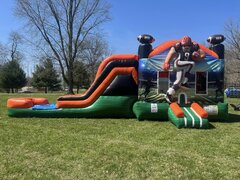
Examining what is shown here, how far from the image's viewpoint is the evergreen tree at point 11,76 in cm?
→ 4081

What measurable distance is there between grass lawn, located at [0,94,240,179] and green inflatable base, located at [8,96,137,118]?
5.22 ft

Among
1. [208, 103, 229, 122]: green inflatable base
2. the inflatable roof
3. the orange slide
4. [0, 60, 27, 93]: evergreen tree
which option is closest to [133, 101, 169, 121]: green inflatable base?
the orange slide

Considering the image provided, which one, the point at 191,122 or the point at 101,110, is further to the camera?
the point at 101,110

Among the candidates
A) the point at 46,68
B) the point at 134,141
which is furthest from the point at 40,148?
the point at 46,68

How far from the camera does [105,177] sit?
13.1ft

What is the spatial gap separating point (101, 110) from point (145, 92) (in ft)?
5.00

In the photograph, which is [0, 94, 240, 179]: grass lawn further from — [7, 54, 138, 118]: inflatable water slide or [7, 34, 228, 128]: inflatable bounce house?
[7, 54, 138, 118]: inflatable water slide

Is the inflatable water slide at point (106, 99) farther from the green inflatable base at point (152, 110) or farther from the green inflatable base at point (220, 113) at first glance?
the green inflatable base at point (220, 113)

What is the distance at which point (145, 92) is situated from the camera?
30.3 feet

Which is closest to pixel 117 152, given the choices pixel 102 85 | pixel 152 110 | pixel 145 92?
pixel 152 110

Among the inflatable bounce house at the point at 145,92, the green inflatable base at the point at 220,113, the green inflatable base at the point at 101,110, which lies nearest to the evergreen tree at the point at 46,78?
the inflatable bounce house at the point at 145,92

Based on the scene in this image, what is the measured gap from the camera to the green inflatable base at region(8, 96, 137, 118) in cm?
962

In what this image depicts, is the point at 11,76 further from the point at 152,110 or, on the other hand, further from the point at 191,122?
the point at 191,122

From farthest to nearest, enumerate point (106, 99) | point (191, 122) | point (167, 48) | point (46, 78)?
1. point (46, 78)
2. point (106, 99)
3. point (167, 48)
4. point (191, 122)
